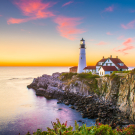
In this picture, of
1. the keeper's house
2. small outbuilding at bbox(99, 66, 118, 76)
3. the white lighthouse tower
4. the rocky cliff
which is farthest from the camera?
the white lighthouse tower

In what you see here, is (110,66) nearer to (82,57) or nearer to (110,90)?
(110,90)

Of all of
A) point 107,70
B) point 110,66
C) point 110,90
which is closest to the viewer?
point 110,90

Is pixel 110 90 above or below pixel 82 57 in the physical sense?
below

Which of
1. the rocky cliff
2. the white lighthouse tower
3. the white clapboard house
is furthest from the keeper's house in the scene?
the white lighthouse tower

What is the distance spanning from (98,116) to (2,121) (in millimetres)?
16312

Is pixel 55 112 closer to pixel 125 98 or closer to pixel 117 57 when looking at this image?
pixel 125 98

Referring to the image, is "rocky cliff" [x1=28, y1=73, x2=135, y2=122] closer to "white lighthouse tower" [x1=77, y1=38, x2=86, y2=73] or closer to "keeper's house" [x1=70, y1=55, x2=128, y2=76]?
"keeper's house" [x1=70, y1=55, x2=128, y2=76]

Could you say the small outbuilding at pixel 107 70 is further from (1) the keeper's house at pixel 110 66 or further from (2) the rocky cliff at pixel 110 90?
(2) the rocky cliff at pixel 110 90

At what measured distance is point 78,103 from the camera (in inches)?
1096

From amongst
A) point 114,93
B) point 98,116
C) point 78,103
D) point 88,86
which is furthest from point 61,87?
point 98,116

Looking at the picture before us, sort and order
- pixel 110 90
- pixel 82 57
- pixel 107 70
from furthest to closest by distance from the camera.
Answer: pixel 82 57
pixel 107 70
pixel 110 90

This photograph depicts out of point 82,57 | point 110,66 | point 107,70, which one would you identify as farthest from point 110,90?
point 82,57

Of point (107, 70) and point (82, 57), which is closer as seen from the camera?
point (107, 70)

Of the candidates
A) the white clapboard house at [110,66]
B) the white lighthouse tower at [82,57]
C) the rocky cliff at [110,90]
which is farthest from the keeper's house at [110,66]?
the white lighthouse tower at [82,57]
